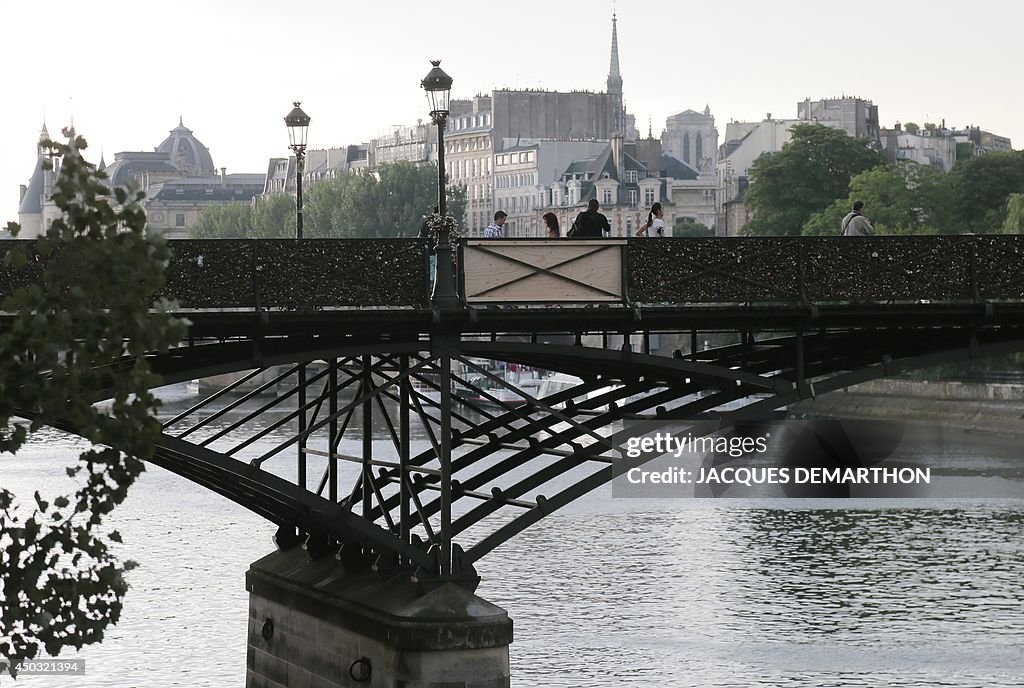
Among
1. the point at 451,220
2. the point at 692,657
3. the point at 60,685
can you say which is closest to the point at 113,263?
the point at 451,220

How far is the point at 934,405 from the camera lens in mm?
77875

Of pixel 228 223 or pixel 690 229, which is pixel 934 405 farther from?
pixel 228 223

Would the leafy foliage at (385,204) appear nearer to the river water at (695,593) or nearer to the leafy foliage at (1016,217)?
the leafy foliage at (1016,217)

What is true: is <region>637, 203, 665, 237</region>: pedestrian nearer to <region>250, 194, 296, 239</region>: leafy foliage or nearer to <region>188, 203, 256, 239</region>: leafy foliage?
<region>250, 194, 296, 239</region>: leafy foliage

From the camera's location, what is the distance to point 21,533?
37.2ft

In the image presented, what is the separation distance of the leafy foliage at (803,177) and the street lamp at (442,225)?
78.6 meters

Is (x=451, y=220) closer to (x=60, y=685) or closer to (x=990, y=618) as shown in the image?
(x=60, y=685)

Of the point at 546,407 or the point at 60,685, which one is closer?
the point at 546,407

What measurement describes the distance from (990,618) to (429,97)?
61.0 feet

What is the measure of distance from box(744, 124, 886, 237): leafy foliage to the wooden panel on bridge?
78116mm

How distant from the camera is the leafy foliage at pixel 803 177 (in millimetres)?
100875
